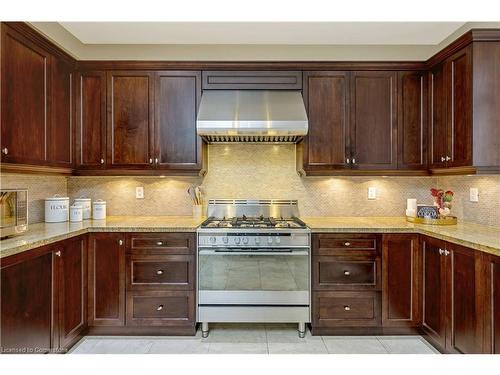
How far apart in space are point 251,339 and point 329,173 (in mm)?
1606

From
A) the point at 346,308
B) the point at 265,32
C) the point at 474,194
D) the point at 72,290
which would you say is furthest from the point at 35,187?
the point at 474,194

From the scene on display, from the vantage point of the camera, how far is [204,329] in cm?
260

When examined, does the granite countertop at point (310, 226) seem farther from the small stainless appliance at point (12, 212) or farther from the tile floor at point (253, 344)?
the tile floor at point (253, 344)

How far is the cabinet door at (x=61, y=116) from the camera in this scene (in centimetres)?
254

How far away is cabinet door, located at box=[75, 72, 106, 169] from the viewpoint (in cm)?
291

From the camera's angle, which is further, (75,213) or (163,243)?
(75,213)

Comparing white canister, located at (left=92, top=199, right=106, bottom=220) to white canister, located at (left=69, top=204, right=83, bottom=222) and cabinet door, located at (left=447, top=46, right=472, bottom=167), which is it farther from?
Result: cabinet door, located at (left=447, top=46, right=472, bottom=167)

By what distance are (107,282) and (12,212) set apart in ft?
2.99

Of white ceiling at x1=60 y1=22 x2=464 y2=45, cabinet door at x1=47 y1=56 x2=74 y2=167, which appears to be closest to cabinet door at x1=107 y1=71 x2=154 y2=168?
cabinet door at x1=47 y1=56 x2=74 y2=167

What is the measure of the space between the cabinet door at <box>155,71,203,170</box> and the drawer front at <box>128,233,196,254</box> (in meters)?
0.66

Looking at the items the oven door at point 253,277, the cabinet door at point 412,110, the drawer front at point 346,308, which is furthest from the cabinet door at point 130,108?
the cabinet door at point 412,110

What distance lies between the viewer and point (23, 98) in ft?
7.21

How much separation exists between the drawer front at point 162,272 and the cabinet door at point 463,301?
6.24 feet

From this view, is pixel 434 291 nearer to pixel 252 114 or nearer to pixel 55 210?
pixel 252 114
